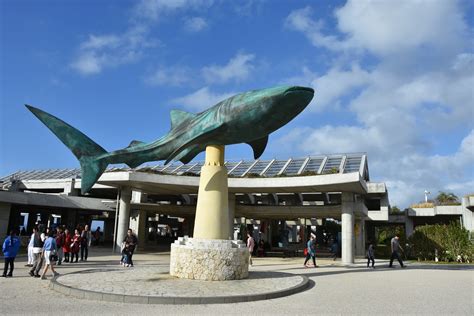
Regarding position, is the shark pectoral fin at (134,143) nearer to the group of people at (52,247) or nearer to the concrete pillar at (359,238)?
the group of people at (52,247)

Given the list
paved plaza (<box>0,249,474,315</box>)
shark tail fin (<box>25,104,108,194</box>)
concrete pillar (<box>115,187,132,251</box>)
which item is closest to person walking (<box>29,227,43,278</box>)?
paved plaza (<box>0,249,474,315</box>)

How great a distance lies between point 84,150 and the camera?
529 inches

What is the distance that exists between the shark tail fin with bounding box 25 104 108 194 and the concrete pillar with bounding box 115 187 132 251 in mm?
13717

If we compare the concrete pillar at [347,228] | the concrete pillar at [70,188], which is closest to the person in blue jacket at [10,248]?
the concrete pillar at [347,228]

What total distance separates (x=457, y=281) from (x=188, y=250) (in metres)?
10.0

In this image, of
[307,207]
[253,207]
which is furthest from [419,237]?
[253,207]

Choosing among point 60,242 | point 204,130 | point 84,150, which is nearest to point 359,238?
point 204,130

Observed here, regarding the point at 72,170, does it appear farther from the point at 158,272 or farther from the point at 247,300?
the point at 247,300

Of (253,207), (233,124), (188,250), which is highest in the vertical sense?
(233,124)

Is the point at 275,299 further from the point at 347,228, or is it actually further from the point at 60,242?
the point at 347,228

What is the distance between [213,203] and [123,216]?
1604 centimetres

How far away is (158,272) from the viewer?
43.7ft

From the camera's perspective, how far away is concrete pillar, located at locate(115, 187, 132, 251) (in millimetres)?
26188

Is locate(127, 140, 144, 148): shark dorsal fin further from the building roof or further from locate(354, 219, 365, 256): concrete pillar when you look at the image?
locate(354, 219, 365, 256): concrete pillar
